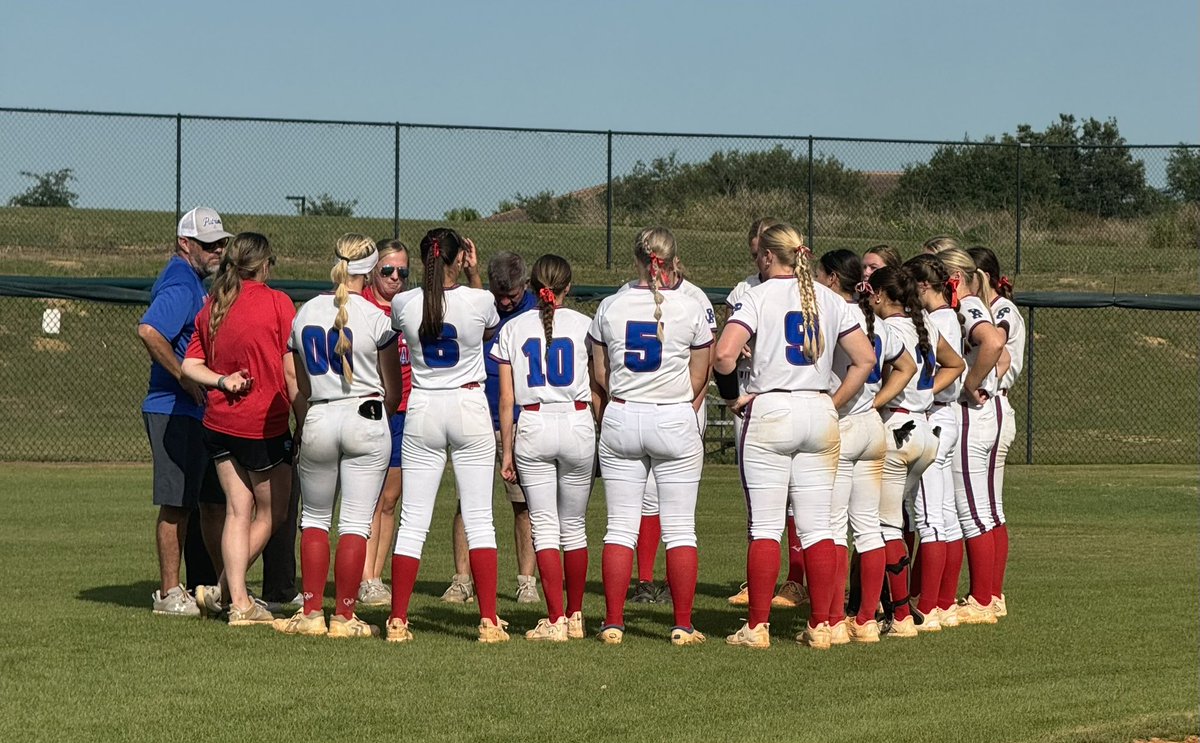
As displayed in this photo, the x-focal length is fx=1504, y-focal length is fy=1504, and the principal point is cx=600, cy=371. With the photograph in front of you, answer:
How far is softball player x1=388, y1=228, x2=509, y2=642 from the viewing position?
731 cm

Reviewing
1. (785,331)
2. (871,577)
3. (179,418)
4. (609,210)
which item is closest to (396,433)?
(179,418)

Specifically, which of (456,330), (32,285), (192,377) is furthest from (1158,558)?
(32,285)

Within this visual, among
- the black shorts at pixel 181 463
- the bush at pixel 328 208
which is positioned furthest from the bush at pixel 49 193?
the black shorts at pixel 181 463

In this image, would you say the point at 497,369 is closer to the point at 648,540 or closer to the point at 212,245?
the point at 648,540

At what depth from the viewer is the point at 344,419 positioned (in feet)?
24.1

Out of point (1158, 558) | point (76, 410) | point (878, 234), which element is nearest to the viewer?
point (1158, 558)

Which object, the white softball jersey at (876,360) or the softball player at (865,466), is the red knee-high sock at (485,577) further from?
the white softball jersey at (876,360)

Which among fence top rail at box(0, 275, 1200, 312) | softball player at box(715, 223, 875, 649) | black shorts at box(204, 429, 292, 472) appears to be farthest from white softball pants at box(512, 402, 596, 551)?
fence top rail at box(0, 275, 1200, 312)

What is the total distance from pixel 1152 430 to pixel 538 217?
32.7 feet

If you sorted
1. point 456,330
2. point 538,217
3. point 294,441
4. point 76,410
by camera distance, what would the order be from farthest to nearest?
1. point 538,217
2. point 76,410
3. point 294,441
4. point 456,330

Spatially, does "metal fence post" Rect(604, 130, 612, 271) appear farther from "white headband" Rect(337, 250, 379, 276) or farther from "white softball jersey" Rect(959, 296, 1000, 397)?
"white headband" Rect(337, 250, 379, 276)

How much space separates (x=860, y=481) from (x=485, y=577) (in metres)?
1.99

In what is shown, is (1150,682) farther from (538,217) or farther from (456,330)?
(538,217)

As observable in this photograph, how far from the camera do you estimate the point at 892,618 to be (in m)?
8.02
